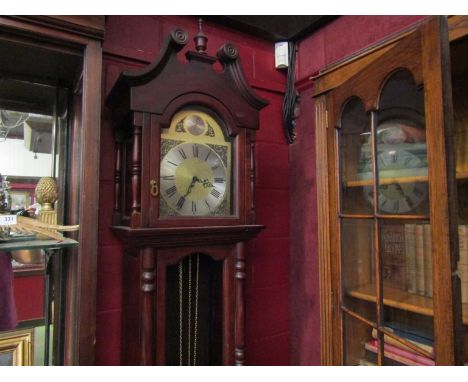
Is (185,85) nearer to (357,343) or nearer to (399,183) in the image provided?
(399,183)

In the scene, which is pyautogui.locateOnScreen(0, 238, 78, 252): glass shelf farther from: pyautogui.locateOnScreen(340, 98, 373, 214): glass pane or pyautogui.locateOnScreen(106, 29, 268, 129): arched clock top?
pyautogui.locateOnScreen(340, 98, 373, 214): glass pane

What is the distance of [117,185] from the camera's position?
111 cm

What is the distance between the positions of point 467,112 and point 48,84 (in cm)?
148

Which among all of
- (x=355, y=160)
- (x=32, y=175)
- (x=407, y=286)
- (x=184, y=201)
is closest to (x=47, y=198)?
(x=32, y=175)

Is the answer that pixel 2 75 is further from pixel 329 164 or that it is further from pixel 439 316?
pixel 439 316

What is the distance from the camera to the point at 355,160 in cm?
111

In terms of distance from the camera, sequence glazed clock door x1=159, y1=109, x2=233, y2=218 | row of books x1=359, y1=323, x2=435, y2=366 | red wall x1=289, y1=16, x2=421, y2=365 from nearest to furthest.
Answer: row of books x1=359, y1=323, x2=435, y2=366 < glazed clock door x1=159, y1=109, x2=233, y2=218 < red wall x1=289, y1=16, x2=421, y2=365

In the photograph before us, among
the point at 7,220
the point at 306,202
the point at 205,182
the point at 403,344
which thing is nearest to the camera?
the point at 7,220

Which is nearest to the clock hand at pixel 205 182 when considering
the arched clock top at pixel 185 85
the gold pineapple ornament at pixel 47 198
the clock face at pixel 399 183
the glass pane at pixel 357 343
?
the arched clock top at pixel 185 85

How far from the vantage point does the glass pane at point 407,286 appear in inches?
34.2

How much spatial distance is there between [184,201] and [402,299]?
730 millimetres

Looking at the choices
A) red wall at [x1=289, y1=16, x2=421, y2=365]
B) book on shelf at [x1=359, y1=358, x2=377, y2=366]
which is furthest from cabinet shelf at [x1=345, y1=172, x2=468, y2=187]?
book on shelf at [x1=359, y1=358, x2=377, y2=366]

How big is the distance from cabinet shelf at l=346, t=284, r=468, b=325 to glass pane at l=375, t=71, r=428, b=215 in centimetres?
25

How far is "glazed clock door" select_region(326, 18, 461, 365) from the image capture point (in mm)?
741
